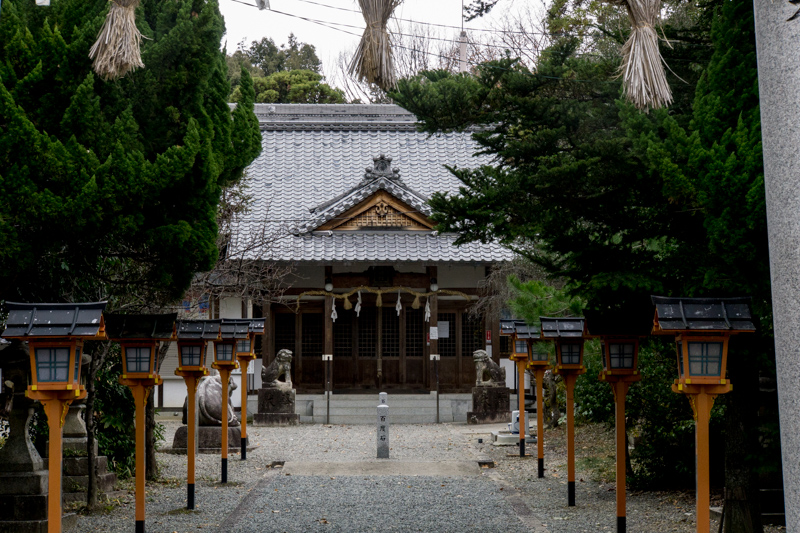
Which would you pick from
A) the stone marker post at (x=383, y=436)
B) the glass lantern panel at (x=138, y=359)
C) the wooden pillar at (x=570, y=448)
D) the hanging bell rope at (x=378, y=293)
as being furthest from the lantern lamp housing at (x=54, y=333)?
→ the hanging bell rope at (x=378, y=293)

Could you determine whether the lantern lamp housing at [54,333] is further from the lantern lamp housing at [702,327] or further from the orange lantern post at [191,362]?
the lantern lamp housing at [702,327]

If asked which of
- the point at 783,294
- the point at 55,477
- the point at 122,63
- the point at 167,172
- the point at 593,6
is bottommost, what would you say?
the point at 55,477

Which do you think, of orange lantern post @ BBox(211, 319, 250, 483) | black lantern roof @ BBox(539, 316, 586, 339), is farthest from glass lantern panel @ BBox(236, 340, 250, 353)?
black lantern roof @ BBox(539, 316, 586, 339)

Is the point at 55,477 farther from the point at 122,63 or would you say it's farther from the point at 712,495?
the point at 712,495

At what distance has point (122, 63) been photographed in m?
5.80

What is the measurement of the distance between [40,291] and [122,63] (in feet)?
9.09

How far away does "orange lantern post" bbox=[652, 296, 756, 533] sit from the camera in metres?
5.12

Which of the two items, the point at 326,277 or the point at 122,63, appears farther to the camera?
the point at 326,277

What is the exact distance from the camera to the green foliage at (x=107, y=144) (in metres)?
5.91

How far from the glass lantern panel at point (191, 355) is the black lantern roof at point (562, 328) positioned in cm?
381

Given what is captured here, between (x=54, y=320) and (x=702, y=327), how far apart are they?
4.12 m

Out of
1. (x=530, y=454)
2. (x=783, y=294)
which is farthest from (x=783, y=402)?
(x=530, y=454)

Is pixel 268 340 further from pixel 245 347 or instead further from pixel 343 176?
pixel 245 347

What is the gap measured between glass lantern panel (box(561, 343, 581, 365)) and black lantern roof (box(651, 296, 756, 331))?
12.9 ft
